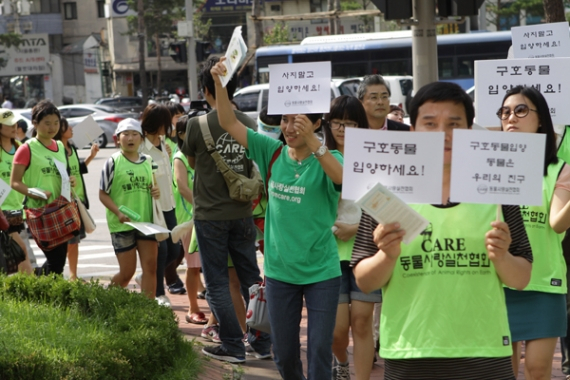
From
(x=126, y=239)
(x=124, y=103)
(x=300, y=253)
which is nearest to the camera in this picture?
(x=300, y=253)

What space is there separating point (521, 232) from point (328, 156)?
1.41m

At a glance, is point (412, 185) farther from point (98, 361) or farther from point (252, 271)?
point (252, 271)

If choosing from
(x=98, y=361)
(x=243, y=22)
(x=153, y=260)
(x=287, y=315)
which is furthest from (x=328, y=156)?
(x=243, y=22)

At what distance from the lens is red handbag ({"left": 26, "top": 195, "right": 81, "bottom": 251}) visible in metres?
7.64

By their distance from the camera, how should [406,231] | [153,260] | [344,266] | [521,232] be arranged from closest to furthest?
[406,231]
[521,232]
[344,266]
[153,260]

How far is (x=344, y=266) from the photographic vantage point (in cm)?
A: 521

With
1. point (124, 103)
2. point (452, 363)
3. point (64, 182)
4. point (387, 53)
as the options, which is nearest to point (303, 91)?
point (452, 363)

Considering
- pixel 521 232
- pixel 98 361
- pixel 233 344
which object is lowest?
pixel 233 344

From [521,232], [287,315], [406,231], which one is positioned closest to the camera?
[406,231]

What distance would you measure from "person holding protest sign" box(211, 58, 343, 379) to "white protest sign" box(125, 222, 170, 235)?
2.46m

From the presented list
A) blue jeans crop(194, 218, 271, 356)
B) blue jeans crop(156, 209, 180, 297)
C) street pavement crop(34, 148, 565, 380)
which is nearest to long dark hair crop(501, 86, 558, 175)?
street pavement crop(34, 148, 565, 380)

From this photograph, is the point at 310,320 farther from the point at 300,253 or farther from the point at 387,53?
the point at 387,53

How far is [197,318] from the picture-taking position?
24.9ft

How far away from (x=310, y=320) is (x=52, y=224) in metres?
3.67
